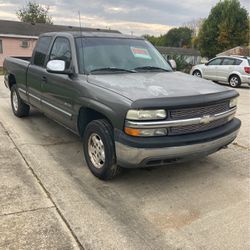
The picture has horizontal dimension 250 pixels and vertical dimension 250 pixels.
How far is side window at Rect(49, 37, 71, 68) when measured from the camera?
16.3ft

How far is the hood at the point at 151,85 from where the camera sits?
3.72m

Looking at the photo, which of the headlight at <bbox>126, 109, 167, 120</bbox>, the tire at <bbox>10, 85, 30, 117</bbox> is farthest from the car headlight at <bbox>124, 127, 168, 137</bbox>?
the tire at <bbox>10, 85, 30, 117</bbox>

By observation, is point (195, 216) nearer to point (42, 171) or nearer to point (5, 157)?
point (42, 171)

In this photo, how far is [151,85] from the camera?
401cm

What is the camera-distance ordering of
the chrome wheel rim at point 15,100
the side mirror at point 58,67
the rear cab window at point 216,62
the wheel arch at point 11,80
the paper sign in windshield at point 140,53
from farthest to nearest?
the rear cab window at point 216,62, the wheel arch at point 11,80, the chrome wheel rim at point 15,100, the paper sign in windshield at point 140,53, the side mirror at point 58,67

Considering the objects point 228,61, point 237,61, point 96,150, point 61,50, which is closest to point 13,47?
point 228,61

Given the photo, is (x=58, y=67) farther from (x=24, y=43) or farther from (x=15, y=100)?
(x=24, y=43)

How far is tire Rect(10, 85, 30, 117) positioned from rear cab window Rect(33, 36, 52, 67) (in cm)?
131

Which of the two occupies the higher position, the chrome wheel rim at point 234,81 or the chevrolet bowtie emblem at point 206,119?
the chevrolet bowtie emblem at point 206,119

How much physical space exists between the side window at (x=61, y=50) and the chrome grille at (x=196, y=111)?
1.98 m

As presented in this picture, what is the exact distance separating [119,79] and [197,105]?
1.08 meters

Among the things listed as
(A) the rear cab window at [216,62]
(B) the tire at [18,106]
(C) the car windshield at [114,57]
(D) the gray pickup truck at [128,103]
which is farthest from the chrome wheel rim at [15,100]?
(A) the rear cab window at [216,62]

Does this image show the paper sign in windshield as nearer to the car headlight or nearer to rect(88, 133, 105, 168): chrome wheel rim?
rect(88, 133, 105, 168): chrome wheel rim

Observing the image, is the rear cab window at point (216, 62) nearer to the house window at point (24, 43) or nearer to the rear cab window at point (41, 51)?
the rear cab window at point (41, 51)
